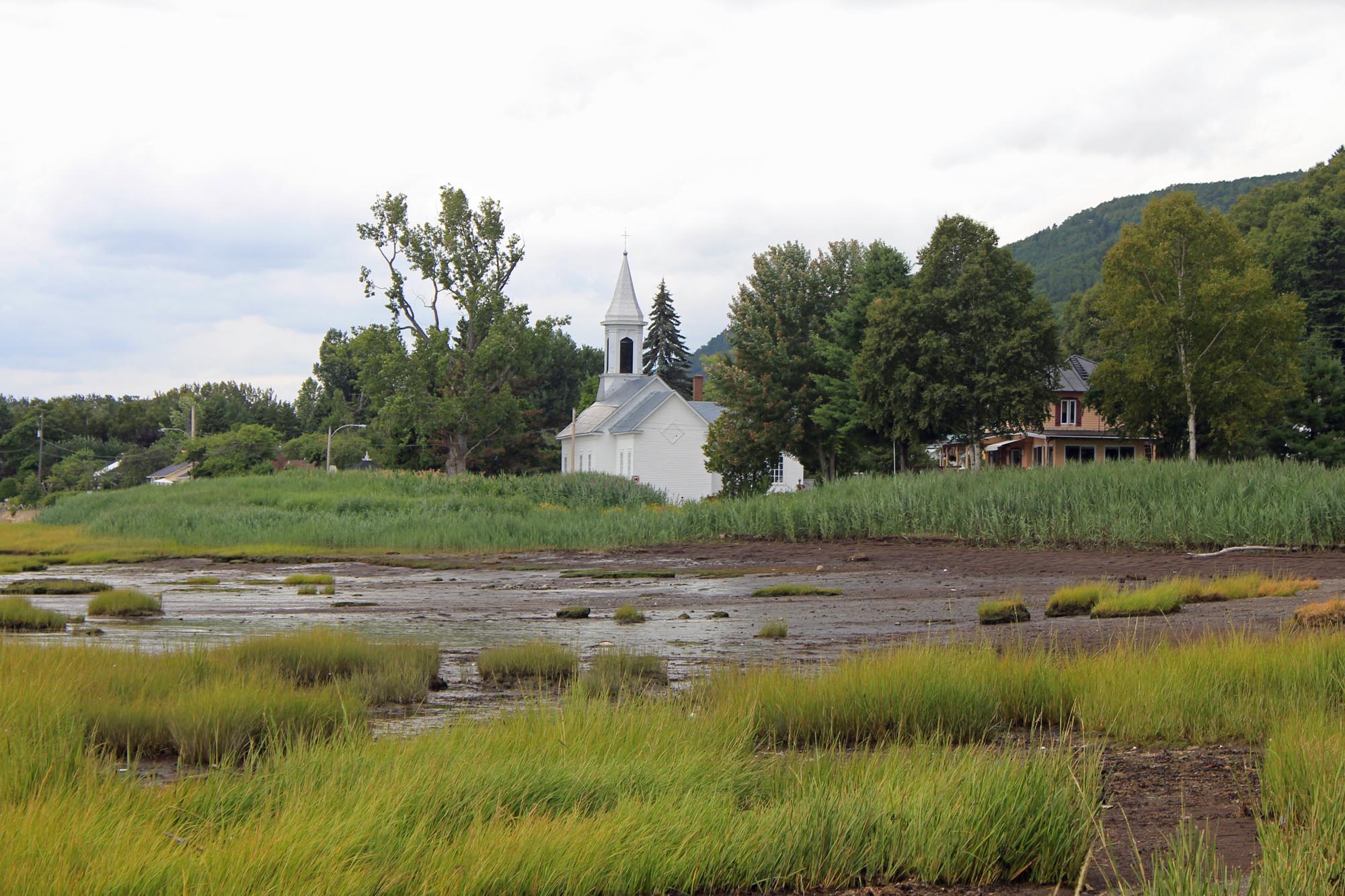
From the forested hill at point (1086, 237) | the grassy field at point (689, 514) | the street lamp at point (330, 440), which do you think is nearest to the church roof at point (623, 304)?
the street lamp at point (330, 440)

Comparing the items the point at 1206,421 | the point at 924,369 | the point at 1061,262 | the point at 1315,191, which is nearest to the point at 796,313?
the point at 924,369

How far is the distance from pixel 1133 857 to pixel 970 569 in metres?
19.1

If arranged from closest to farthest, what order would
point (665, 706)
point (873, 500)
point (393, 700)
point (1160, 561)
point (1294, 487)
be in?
point (665, 706) < point (393, 700) < point (1160, 561) < point (1294, 487) < point (873, 500)

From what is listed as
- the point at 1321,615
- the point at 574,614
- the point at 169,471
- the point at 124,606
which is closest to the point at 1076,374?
the point at 574,614

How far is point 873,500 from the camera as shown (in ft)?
105

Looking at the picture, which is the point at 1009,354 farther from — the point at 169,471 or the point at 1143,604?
the point at 169,471

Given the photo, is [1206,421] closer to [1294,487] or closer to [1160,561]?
[1294,487]

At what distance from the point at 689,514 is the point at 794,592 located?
15591 mm

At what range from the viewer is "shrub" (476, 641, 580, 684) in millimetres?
10016

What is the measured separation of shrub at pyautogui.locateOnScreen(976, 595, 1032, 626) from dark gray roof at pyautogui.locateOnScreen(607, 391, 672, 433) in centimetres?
5848

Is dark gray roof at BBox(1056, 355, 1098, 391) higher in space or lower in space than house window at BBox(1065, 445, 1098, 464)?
higher

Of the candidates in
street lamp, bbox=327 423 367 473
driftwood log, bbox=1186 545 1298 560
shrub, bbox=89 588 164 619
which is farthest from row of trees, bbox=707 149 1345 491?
shrub, bbox=89 588 164 619

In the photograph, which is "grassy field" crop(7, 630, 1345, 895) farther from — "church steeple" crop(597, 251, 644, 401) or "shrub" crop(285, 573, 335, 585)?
"church steeple" crop(597, 251, 644, 401)

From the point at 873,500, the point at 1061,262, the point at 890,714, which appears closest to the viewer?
the point at 890,714
